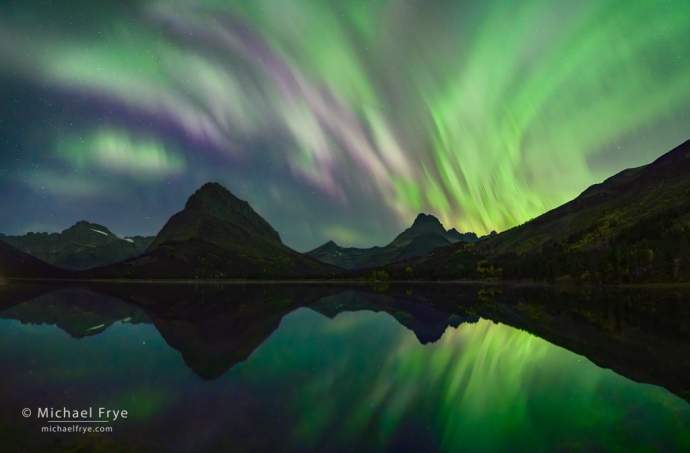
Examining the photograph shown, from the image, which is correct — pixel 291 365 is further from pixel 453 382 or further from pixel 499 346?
pixel 499 346

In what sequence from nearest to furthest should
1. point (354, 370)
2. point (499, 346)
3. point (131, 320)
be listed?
point (354, 370), point (499, 346), point (131, 320)

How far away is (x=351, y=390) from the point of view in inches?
983

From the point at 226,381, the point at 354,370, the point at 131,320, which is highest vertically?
the point at 131,320

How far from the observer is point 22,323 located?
57094mm

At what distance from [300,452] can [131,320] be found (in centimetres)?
6255

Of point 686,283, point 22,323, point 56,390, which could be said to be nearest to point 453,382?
point 56,390

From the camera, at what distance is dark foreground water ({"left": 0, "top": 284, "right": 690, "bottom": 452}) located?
1694 cm

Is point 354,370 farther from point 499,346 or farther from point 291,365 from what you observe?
point 499,346

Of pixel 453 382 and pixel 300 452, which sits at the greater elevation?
pixel 300 452

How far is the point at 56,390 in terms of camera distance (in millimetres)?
23453

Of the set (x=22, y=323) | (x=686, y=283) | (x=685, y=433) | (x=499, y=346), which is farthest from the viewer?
(x=686, y=283)

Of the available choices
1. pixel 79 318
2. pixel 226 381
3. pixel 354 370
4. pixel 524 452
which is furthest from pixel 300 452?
pixel 79 318

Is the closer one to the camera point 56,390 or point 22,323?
point 56,390

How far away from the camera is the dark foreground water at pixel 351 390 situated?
667 inches
